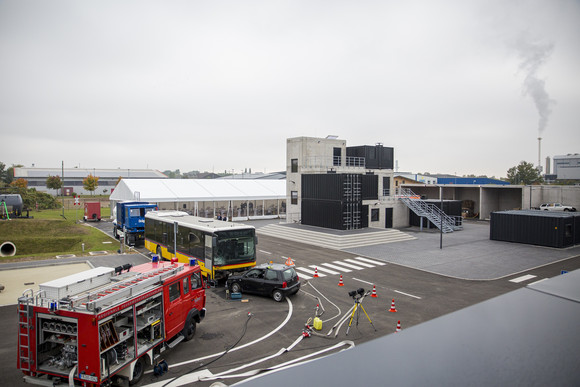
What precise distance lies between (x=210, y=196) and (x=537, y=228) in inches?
1352

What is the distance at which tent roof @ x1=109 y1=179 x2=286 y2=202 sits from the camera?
41.3 metres

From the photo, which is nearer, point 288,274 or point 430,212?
point 288,274

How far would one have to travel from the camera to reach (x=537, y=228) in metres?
29.2

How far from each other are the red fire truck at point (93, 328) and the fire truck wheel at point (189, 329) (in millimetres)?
1145

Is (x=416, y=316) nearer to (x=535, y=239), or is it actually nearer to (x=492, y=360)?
(x=492, y=360)

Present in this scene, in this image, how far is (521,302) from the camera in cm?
271

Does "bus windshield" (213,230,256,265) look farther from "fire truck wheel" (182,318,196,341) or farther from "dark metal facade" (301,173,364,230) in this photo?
"dark metal facade" (301,173,364,230)

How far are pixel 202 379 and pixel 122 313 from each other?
2.84 meters

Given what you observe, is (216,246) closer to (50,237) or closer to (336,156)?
(50,237)

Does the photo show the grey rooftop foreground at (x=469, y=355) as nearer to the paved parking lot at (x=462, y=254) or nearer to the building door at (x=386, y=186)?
the paved parking lot at (x=462, y=254)

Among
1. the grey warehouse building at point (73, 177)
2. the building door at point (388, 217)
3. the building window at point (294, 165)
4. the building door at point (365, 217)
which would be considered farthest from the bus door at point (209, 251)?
the grey warehouse building at point (73, 177)

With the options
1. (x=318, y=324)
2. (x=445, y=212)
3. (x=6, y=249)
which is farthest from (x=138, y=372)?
(x=445, y=212)

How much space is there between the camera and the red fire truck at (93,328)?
7773 mm

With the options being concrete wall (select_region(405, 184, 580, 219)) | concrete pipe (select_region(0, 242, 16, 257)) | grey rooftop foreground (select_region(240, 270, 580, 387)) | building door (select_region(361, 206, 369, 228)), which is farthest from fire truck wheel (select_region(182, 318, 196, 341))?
concrete wall (select_region(405, 184, 580, 219))
